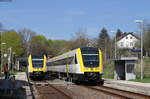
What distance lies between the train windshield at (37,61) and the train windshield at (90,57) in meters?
10.3

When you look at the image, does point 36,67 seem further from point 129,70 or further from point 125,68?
point 129,70

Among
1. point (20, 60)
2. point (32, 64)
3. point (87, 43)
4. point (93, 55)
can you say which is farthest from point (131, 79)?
point (20, 60)

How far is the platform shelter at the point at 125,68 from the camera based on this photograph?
33.0 meters

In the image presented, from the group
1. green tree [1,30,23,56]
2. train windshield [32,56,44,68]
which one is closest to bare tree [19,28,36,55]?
green tree [1,30,23,56]

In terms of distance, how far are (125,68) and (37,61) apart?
9776mm

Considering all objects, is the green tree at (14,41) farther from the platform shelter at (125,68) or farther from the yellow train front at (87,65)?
the yellow train front at (87,65)

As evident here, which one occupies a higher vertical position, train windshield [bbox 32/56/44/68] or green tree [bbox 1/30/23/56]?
green tree [bbox 1/30/23/56]

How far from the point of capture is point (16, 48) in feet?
324

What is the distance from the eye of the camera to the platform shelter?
33.0 m

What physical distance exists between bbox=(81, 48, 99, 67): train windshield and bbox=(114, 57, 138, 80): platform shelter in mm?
6396

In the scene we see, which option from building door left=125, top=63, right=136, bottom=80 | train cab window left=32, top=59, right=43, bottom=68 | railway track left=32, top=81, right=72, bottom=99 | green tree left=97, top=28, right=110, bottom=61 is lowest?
railway track left=32, top=81, right=72, bottom=99

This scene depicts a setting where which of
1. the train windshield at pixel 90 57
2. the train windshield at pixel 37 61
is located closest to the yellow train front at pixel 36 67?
the train windshield at pixel 37 61

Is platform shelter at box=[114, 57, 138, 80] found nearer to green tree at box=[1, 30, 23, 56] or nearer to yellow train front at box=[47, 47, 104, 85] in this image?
yellow train front at box=[47, 47, 104, 85]

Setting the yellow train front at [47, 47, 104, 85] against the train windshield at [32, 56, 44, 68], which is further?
the train windshield at [32, 56, 44, 68]
